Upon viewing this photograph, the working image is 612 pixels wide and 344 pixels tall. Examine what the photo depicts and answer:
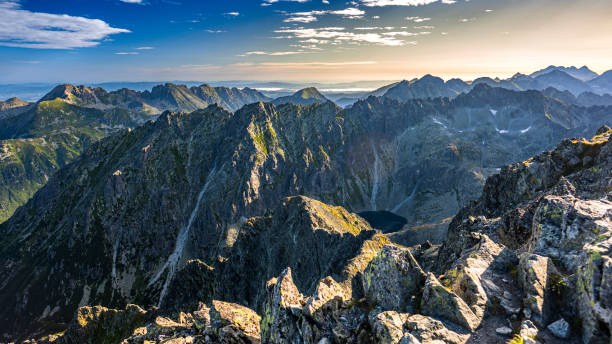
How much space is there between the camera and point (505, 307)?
60.7 ft

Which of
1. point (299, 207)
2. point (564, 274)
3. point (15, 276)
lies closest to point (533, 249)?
point (564, 274)

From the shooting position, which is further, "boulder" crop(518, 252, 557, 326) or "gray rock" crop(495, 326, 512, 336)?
"boulder" crop(518, 252, 557, 326)

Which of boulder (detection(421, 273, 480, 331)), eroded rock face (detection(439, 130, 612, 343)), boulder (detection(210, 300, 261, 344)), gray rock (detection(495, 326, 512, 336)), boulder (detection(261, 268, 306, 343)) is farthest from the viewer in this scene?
boulder (detection(210, 300, 261, 344))

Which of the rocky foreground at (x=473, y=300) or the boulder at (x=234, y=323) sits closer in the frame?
the rocky foreground at (x=473, y=300)

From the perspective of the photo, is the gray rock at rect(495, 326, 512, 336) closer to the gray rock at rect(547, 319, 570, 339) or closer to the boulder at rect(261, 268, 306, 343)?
the gray rock at rect(547, 319, 570, 339)

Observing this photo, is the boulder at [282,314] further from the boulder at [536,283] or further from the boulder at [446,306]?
the boulder at [536,283]

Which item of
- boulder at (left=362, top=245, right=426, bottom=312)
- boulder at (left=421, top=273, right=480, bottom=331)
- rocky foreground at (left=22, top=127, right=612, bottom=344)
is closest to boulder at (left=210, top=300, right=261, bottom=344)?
rocky foreground at (left=22, top=127, right=612, bottom=344)

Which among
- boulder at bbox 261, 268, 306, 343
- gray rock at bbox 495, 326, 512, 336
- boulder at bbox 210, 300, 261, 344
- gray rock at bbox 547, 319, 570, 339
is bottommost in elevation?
boulder at bbox 210, 300, 261, 344

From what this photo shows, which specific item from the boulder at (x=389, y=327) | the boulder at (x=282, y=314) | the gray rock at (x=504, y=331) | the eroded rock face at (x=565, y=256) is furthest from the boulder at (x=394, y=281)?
the boulder at (x=282, y=314)

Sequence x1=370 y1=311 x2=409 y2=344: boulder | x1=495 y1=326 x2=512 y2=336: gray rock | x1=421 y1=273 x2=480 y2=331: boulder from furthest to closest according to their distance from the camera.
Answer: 1. x1=421 y1=273 x2=480 y2=331: boulder
2. x1=370 y1=311 x2=409 y2=344: boulder
3. x1=495 y1=326 x2=512 y2=336: gray rock

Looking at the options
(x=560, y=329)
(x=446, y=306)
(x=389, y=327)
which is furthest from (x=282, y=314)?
(x=560, y=329)

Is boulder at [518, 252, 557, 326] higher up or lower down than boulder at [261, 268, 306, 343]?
higher up

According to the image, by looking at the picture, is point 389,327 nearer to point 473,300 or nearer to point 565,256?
point 473,300

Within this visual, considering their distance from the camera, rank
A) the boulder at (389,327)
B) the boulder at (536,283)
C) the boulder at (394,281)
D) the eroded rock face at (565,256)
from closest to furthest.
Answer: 1. the eroded rock face at (565,256)
2. the boulder at (536,283)
3. the boulder at (389,327)
4. the boulder at (394,281)
